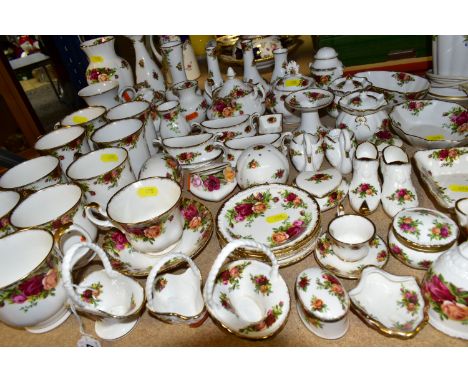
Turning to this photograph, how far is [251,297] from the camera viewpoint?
1.16 meters

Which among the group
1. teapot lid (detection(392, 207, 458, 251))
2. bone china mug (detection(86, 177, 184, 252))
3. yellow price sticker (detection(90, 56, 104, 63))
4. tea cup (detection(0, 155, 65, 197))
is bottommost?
teapot lid (detection(392, 207, 458, 251))

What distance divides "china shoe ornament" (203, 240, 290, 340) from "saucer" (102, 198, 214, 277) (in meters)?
0.22

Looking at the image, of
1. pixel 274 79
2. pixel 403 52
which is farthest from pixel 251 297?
pixel 403 52

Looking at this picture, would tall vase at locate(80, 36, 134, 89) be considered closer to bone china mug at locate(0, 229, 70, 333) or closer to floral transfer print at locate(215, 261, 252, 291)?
bone china mug at locate(0, 229, 70, 333)

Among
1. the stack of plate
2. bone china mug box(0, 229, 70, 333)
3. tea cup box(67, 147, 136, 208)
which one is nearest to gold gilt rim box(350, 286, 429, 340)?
the stack of plate

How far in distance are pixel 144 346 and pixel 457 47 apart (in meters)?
2.37

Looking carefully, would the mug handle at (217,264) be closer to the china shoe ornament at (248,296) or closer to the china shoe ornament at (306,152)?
the china shoe ornament at (248,296)

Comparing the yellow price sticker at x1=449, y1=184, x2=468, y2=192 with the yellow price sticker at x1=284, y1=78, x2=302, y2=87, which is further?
the yellow price sticker at x1=284, y1=78, x2=302, y2=87

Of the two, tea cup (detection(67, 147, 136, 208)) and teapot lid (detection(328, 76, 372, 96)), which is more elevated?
tea cup (detection(67, 147, 136, 208))

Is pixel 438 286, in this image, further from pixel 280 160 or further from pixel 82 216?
pixel 82 216

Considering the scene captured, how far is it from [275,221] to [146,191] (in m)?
0.53

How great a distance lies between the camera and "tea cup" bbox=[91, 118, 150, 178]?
1688 millimetres

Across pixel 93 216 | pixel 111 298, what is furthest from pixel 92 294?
pixel 93 216

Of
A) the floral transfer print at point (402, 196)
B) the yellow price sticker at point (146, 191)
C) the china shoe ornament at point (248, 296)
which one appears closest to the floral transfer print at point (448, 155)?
the floral transfer print at point (402, 196)
